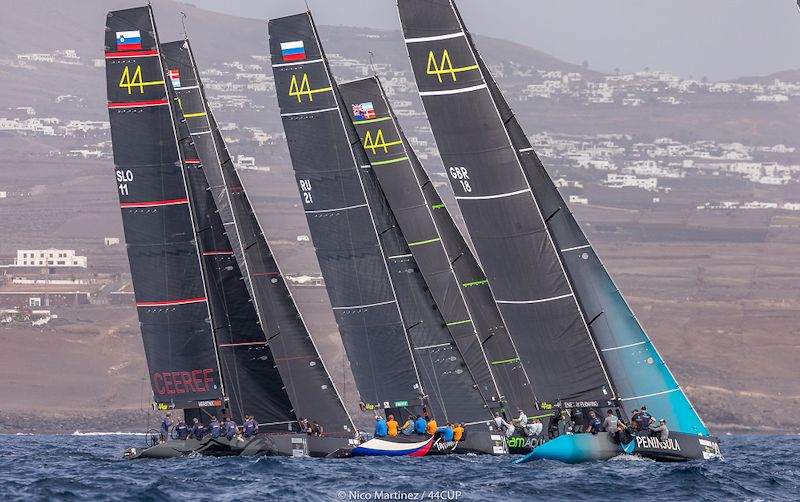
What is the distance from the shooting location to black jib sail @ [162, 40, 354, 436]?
34875 mm

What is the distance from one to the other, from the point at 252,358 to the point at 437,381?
14.1ft

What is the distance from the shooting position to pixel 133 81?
3372cm

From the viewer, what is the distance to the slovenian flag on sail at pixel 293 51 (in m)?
37.4

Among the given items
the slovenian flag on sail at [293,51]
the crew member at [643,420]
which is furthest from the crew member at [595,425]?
the slovenian flag on sail at [293,51]

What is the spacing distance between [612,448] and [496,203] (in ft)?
18.5

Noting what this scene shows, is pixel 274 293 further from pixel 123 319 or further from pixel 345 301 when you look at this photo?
pixel 123 319

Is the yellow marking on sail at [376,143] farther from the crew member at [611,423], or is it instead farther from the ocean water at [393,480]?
the crew member at [611,423]

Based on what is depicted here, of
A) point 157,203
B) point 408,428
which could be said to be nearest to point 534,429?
point 408,428

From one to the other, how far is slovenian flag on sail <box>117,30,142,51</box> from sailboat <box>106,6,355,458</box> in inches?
0.9

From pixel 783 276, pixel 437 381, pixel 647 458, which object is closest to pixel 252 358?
pixel 437 381

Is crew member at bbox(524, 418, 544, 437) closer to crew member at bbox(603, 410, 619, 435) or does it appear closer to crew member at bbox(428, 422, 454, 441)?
crew member at bbox(428, 422, 454, 441)

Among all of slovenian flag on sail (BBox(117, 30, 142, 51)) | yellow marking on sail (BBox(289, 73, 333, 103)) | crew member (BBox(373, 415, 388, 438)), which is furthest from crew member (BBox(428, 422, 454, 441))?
slovenian flag on sail (BBox(117, 30, 142, 51))

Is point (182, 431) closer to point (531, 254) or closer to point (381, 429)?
point (381, 429)

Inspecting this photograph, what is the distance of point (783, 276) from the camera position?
14938 centimetres
